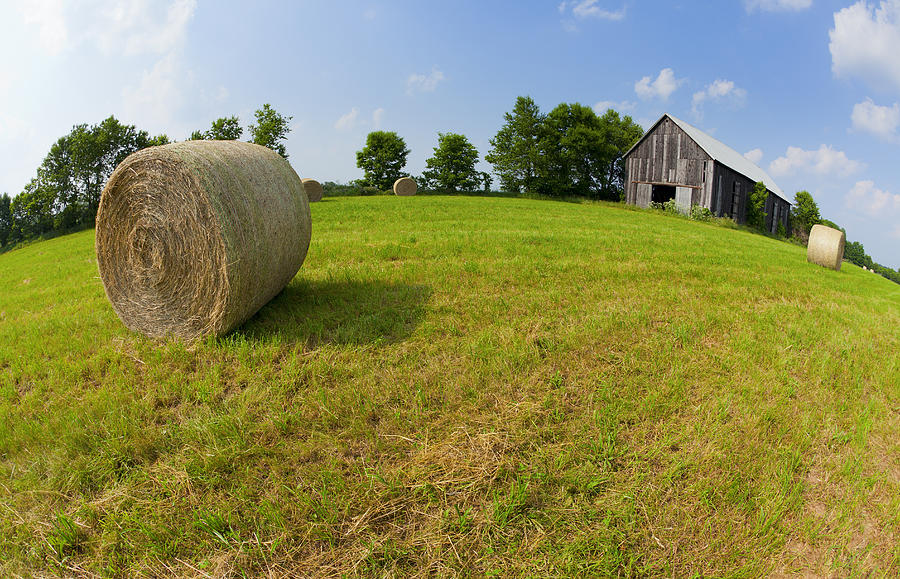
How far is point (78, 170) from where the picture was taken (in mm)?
47438

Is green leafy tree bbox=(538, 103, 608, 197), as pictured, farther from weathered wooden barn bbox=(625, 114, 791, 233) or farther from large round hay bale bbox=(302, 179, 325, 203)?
large round hay bale bbox=(302, 179, 325, 203)

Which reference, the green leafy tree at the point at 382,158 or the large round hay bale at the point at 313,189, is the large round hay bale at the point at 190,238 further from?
the green leafy tree at the point at 382,158

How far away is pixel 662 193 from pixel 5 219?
265 ft

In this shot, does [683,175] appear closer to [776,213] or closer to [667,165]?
[667,165]

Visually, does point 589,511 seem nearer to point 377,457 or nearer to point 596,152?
point 377,457

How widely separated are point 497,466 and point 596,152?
50554mm

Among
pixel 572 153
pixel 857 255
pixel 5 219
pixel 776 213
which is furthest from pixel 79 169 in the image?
pixel 857 255

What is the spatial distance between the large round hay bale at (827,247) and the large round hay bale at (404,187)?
28.8 m

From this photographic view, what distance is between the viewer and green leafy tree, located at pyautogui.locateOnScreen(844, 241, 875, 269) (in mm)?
60500

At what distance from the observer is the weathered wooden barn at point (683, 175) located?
1221 inches

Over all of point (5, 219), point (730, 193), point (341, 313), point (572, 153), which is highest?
point (572, 153)

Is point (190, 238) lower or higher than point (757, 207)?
lower

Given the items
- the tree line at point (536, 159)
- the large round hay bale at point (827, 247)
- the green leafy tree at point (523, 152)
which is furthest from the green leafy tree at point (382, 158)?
the large round hay bale at point (827, 247)

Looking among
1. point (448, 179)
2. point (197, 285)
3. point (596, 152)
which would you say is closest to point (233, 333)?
point (197, 285)
